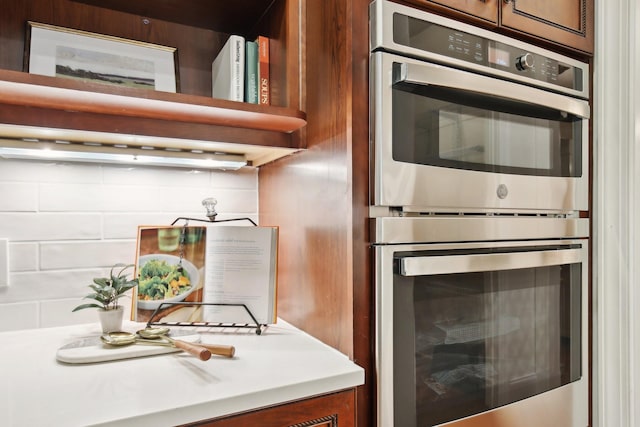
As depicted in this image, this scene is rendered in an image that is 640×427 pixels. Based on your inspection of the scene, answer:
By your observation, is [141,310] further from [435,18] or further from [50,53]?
[435,18]

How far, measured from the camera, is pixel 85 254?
1.20 m

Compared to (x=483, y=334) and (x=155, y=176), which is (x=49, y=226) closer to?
(x=155, y=176)

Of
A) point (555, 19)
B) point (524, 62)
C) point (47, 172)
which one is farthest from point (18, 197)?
point (555, 19)

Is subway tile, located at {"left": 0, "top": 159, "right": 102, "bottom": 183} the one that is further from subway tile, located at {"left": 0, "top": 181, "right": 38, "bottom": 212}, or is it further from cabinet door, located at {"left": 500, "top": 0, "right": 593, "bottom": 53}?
cabinet door, located at {"left": 500, "top": 0, "right": 593, "bottom": 53}

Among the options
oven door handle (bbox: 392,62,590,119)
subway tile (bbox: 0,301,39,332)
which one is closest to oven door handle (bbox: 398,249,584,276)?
oven door handle (bbox: 392,62,590,119)

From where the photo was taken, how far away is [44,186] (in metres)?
1.15

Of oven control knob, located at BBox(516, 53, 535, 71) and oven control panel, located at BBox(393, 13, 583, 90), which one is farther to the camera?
oven control knob, located at BBox(516, 53, 535, 71)

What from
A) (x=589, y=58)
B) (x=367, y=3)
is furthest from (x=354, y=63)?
(x=589, y=58)

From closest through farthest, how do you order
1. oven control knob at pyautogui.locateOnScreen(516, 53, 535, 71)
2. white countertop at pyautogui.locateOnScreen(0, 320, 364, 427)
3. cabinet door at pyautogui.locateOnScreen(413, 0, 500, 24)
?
white countertop at pyautogui.locateOnScreen(0, 320, 364, 427), cabinet door at pyautogui.locateOnScreen(413, 0, 500, 24), oven control knob at pyautogui.locateOnScreen(516, 53, 535, 71)

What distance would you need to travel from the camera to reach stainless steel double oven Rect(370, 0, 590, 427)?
2.95 ft

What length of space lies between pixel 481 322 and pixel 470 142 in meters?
0.45

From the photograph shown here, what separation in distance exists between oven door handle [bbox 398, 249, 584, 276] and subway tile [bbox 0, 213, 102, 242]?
35.1 inches

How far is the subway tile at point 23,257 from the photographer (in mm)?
1118

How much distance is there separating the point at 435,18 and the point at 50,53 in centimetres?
95
